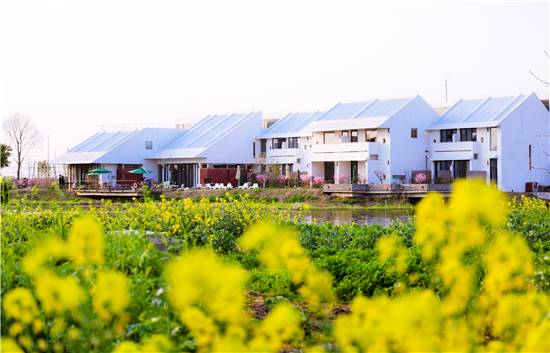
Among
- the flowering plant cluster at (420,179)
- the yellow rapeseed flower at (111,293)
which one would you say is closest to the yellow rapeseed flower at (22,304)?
the yellow rapeseed flower at (111,293)

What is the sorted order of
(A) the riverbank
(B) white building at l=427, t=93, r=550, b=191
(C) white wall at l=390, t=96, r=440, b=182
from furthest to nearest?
(C) white wall at l=390, t=96, r=440, b=182 → (B) white building at l=427, t=93, r=550, b=191 → (A) the riverbank

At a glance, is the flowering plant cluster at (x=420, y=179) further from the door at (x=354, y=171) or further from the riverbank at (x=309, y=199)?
the door at (x=354, y=171)

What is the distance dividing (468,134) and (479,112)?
82.7 inches

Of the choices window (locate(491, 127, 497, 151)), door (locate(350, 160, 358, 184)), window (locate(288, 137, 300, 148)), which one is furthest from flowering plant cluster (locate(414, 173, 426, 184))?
window (locate(288, 137, 300, 148))

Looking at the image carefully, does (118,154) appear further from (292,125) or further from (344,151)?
(344,151)

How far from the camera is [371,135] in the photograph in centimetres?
4050

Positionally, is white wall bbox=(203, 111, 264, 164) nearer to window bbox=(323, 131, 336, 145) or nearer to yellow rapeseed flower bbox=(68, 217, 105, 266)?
window bbox=(323, 131, 336, 145)

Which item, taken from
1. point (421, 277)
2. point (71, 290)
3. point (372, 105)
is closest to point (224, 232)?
point (421, 277)

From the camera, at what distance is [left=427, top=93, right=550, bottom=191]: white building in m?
37.6

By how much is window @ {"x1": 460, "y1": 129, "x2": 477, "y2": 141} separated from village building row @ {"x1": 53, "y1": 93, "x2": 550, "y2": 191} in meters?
0.07

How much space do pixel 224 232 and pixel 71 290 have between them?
649 cm

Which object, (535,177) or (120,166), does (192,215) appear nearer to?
(535,177)

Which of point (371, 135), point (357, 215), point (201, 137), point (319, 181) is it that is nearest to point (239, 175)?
point (201, 137)

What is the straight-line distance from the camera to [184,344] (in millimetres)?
3771
